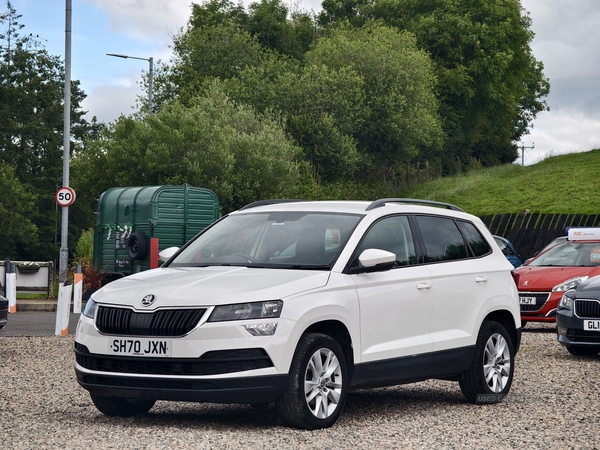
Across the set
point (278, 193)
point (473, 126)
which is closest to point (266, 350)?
point (278, 193)

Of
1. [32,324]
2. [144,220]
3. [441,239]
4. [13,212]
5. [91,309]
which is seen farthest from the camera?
[13,212]

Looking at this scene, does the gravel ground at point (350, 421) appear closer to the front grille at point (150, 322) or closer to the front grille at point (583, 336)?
the front grille at point (150, 322)

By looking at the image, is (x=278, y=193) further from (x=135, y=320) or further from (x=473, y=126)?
(x=473, y=126)

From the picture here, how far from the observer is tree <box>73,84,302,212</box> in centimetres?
3559

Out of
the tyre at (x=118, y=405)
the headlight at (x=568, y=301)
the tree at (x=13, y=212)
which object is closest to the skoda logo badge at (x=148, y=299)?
the tyre at (x=118, y=405)

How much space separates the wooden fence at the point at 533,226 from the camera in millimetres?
31953

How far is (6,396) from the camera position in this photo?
920cm

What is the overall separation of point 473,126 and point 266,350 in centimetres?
6811

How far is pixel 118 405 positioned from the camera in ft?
25.5

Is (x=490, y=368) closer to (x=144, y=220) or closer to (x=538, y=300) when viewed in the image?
(x=538, y=300)

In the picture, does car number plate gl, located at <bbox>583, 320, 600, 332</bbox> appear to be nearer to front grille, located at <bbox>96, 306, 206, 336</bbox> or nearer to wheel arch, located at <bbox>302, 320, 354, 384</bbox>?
wheel arch, located at <bbox>302, 320, 354, 384</bbox>

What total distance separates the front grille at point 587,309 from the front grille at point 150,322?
736 centimetres

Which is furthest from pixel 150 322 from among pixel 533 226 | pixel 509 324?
pixel 533 226

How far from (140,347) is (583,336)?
7.49 metres
